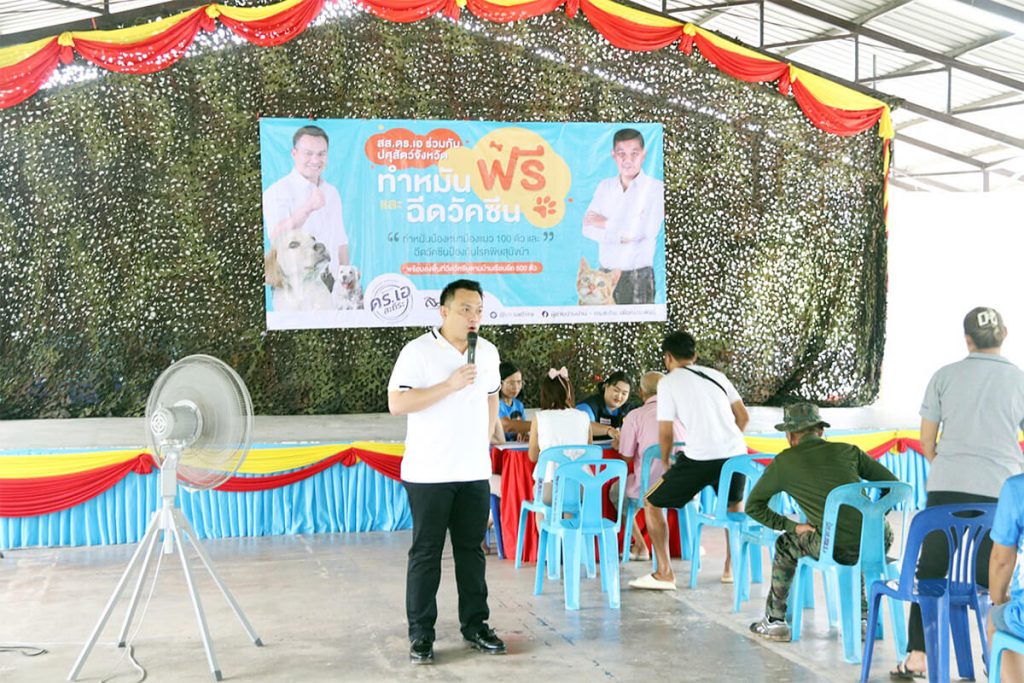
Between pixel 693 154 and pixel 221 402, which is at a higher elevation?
pixel 693 154

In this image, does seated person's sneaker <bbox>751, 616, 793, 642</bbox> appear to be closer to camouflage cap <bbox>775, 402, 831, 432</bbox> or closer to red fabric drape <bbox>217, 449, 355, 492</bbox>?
camouflage cap <bbox>775, 402, 831, 432</bbox>

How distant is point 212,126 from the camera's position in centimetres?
793

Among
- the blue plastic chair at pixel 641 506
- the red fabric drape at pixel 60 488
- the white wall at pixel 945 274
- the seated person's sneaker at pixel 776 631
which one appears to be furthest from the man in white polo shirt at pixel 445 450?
the white wall at pixel 945 274

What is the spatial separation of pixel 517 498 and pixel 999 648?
367 centimetres

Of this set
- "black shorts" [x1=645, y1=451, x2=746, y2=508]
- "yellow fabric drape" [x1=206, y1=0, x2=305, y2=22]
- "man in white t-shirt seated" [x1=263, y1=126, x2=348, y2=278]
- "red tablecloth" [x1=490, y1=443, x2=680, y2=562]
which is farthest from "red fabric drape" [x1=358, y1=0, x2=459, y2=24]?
"black shorts" [x1=645, y1=451, x2=746, y2=508]

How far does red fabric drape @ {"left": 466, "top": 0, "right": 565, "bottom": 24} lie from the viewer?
329 inches

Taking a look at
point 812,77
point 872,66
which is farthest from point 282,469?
point 872,66

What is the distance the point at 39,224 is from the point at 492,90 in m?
3.47

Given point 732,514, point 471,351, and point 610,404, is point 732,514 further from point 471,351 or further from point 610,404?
point 471,351

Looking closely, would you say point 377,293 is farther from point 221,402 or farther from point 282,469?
point 221,402

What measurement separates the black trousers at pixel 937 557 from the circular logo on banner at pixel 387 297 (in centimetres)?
503

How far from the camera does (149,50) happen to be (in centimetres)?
779

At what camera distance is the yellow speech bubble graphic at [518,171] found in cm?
826

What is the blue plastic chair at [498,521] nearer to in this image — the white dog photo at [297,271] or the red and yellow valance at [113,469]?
the red and yellow valance at [113,469]
